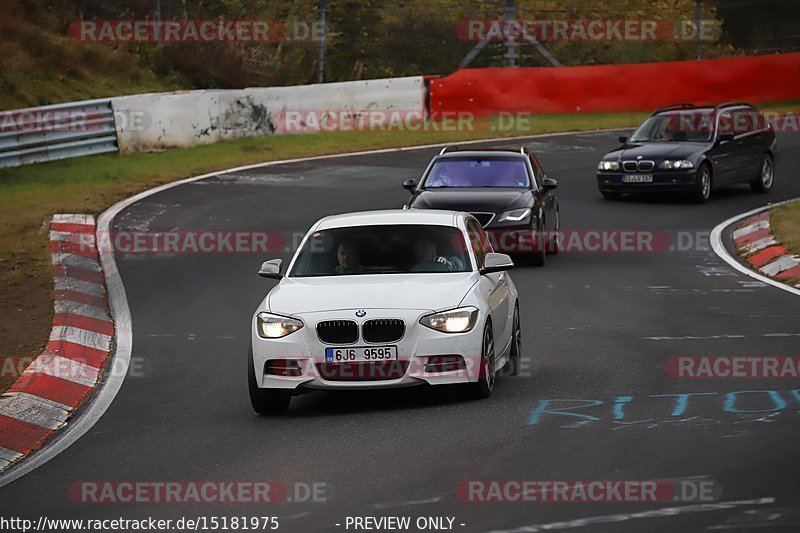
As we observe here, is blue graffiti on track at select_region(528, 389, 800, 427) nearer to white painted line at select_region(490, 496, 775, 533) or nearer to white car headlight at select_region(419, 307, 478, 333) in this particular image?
white car headlight at select_region(419, 307, 478, 333)

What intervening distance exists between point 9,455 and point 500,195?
10.1 m

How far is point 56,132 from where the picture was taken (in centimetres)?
2700

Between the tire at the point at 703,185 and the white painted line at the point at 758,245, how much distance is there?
4.64m

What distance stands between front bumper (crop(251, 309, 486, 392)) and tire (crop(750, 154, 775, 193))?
17.6m

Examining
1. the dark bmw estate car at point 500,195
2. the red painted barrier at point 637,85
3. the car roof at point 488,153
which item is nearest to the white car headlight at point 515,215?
the dark bmw estate car at point 500,195

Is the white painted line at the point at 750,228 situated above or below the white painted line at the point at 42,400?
below

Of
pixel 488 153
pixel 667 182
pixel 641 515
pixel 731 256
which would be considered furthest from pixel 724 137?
pixel 641 515

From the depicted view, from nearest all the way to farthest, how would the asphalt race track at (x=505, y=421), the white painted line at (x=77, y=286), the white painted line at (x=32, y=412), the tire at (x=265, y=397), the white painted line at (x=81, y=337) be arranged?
1. the asphalt race track at (x=505, y=421)
2. the tire at (x=265, y=397)
3. the white painted line at (x=32, y=412)
4. the white painted line at (x=81, y=337)
5. the white painted line at (x=77, y=286)

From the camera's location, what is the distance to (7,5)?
121 ft

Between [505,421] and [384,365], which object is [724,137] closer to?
[384,365]

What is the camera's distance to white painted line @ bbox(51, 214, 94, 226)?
2078 centimetres

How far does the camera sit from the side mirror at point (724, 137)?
82.3 ft

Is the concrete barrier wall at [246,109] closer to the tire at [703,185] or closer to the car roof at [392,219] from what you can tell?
the tire at [703,185]

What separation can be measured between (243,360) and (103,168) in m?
15.3
